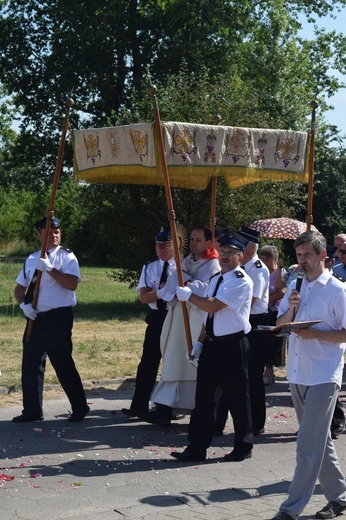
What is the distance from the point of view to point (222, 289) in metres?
7.59

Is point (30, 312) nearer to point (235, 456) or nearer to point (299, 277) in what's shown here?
point (235, 456)

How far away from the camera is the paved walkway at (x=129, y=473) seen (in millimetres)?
6301

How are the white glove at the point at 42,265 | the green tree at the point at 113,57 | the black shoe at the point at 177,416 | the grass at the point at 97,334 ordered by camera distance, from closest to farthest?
the white glove at the point at 42,265
the black shoe at the point at 177,416
the grass at the point at 97,334
the green tree at the point at 113,57

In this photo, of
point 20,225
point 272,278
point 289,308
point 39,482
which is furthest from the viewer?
point 20,225

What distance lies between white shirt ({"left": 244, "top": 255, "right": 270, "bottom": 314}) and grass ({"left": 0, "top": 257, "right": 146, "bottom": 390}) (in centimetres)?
293

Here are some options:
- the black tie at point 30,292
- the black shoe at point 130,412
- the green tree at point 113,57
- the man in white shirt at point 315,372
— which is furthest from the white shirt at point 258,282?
the green tree at point 113,57

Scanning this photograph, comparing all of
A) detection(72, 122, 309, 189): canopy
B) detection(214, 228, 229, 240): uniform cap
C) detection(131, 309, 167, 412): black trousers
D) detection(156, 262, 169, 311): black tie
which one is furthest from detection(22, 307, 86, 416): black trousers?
detection(214, 228, 229, 240): uniform cap

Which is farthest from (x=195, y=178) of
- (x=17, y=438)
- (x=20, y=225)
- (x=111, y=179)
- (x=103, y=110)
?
(x=20, y=225)

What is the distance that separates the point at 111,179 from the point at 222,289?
2680 mm

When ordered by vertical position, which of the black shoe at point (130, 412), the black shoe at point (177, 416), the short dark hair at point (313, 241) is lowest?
the black shoe at point (177, 416)

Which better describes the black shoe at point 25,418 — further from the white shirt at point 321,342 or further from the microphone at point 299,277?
the microphone at point 299,277

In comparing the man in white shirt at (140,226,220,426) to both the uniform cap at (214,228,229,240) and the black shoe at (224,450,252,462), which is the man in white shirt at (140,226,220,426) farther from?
the black shoe at (224,450,252,462)

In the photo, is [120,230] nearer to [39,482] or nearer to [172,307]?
[172,307]

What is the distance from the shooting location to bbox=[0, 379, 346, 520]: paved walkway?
248 inches
